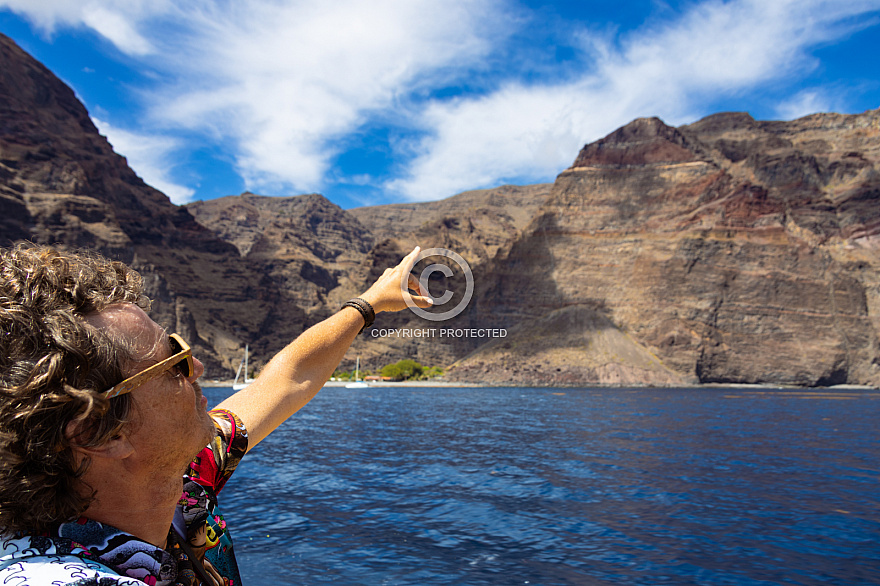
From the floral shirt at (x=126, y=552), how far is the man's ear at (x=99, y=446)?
13 centimetres

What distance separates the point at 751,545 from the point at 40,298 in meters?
11.1

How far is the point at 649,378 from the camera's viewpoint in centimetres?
10900

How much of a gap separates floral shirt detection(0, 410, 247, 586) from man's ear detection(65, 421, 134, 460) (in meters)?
0.13

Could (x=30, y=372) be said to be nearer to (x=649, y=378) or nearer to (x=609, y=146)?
(x=649, y=378)

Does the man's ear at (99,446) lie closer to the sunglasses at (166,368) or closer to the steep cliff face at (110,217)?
the sunglasses at (166,368)

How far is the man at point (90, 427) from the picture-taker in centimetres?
103

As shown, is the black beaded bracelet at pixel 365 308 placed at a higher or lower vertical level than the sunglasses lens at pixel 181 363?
higher

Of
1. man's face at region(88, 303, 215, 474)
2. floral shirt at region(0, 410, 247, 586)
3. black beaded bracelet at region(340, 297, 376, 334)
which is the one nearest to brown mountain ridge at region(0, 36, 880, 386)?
black beaded bracelet at region(340, 297, 376, 334)

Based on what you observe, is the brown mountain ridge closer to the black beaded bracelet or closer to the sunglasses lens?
the black beaded bracelet

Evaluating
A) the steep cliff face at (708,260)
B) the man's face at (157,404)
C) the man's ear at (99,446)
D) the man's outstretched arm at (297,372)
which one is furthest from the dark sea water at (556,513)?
the steep cliff face at (708,260)

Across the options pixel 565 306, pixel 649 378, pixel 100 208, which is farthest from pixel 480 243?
pixel 100 208

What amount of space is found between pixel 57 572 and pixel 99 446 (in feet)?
0.84

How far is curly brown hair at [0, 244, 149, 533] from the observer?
1.03m

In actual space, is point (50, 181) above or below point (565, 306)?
above
